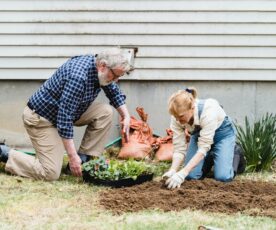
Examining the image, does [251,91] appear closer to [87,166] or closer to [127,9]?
[127,9]

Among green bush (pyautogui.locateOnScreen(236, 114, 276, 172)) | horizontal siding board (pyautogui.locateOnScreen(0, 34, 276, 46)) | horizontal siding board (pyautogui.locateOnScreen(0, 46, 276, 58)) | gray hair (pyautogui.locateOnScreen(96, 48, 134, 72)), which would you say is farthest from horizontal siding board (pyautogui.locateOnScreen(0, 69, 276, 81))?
gray hair (pyautogui.locateOnScreen(96, 48, 134, 72))

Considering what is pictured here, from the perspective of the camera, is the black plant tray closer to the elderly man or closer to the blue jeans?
the elderly man

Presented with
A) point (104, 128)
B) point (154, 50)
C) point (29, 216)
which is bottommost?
point (29, 216)

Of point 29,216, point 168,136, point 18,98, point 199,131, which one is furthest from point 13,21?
point 29,216

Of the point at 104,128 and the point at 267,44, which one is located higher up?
the point at 267,44

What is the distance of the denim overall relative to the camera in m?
6.57

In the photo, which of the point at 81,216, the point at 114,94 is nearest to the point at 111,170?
the point at 114,94

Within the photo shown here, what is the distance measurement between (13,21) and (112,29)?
45.8 inches

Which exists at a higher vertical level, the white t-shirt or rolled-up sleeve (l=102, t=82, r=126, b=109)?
rolled-up sleeve (l=102, t=82, r=126, b=109)

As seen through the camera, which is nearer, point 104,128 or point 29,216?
point 29,216

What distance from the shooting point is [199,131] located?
255 inches

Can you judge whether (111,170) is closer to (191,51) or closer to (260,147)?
(260,147)

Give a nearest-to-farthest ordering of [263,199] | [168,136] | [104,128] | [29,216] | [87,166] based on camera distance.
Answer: [29,216], [263,199], [87,166], [104,128], [168,136]

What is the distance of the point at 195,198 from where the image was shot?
559 cm
